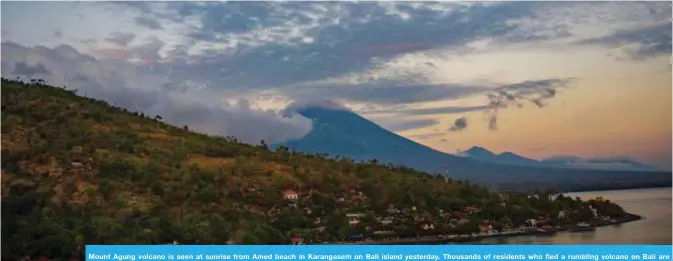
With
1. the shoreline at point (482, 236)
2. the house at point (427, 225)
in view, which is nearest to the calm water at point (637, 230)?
the shoreline at point (482, 236)

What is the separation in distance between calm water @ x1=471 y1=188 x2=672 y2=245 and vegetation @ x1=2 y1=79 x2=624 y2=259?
0.21 m

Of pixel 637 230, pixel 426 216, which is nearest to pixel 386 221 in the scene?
pixel 426 216

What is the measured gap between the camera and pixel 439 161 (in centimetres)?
641

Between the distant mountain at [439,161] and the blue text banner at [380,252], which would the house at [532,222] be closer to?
the distant mountain at [439,161]

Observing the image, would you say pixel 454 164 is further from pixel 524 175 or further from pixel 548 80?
pixel 548 80

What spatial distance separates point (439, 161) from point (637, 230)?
1.55 meters

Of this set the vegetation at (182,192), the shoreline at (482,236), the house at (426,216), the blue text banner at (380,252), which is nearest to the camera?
the blue text banner at (380,252)

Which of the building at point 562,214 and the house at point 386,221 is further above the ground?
the building at point 562,214

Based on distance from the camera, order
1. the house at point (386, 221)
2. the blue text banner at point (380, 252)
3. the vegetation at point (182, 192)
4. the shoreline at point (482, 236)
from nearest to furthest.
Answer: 1. the blue text banner at point (380, 252)
2. the shoreline at point (482, 236)
3. the vegetation at point (182, 192)
4. the house at point (386, 221)

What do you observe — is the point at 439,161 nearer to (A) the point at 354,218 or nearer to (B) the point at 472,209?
(B) the point at 472,209

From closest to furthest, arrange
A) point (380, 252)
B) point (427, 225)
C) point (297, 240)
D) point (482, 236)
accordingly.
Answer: point (380, 252) → point (297, 240) → point (482, 236) → point (427, 225)

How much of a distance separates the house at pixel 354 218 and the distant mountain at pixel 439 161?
521mm

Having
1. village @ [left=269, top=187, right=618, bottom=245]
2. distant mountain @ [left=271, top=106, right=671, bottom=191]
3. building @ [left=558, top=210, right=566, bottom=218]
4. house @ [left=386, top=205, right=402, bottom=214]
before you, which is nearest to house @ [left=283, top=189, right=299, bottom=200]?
village @ [left=269, top=187, right=618, bottom=245]

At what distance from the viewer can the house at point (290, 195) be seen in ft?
20.5
